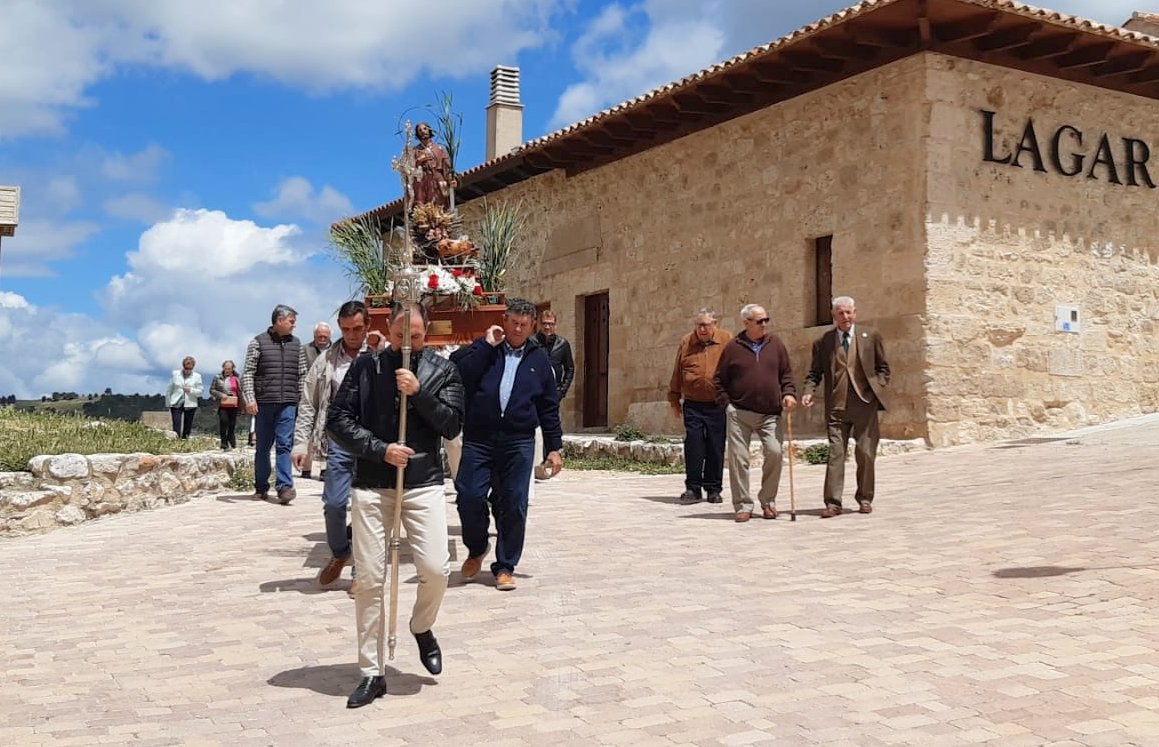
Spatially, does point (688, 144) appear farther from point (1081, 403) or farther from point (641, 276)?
point (1081, 403)

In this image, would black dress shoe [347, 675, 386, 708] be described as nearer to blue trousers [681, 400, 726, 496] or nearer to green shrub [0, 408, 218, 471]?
blue trousers [681, 400, 726, 496]

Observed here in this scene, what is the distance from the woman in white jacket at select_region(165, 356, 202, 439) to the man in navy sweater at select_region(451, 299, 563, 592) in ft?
44.9

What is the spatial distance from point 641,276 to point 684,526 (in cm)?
1021

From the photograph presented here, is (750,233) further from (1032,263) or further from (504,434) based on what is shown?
(504,434)

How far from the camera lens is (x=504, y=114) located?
27531mm

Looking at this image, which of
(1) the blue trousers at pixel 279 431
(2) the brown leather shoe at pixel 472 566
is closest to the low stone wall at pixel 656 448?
(1) the blue trousers at pixel 279 431

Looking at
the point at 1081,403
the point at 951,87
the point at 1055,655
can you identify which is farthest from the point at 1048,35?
the point at 1055,655

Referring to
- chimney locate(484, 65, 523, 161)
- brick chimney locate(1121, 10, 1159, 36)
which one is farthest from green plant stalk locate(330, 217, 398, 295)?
chimney locate(484, 65, 523, 161)

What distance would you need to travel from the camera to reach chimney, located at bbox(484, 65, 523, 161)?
2742 cm

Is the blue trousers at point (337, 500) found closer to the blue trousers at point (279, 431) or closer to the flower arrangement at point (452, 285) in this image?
the blue trousers at point (279, 431)

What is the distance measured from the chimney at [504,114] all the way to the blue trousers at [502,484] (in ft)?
68.9

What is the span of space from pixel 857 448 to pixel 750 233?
7664 mm

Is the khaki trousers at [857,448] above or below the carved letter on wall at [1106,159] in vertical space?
below

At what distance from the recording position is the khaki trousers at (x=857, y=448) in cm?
967
